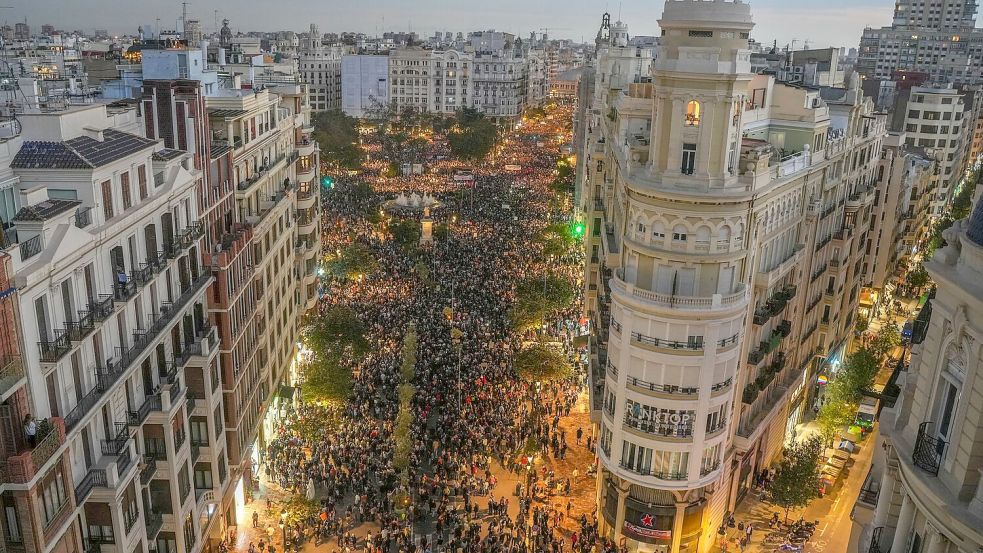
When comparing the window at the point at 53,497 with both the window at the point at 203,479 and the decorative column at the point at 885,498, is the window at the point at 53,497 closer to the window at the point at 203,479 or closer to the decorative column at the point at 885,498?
the window at the point at 203,479

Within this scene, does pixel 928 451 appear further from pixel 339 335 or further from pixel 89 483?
pixel 339 335

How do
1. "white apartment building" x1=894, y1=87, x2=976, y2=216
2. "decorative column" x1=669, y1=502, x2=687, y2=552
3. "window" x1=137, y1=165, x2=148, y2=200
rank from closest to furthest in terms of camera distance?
1. "window" x1=137, y1=165, x2=148, y2=200
2. "decorative column" x1=669, y1=502, x2=687, y2=552
3. "white apartment building" x1=894, y1=87, x2=976, y2=216

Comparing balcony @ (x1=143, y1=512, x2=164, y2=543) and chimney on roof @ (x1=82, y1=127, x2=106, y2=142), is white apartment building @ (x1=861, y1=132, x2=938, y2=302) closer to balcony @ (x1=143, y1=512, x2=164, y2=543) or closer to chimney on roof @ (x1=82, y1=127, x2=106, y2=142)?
chimney on roof @ (x1=82, y1=127, x2=106, y2=142)

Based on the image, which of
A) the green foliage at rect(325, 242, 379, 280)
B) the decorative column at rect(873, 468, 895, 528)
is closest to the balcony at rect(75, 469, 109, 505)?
the decorative column at rect(873, 468, 895, 528)

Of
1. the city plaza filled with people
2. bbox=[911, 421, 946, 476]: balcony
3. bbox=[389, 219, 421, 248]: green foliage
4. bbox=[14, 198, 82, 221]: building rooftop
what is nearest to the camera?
bbox=[911, 421, 946, 476]: balcony

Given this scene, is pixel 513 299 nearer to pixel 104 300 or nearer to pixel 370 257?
pixel 370 257

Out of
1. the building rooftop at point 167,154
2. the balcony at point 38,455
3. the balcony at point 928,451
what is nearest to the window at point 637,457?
the balcony at point 928,451

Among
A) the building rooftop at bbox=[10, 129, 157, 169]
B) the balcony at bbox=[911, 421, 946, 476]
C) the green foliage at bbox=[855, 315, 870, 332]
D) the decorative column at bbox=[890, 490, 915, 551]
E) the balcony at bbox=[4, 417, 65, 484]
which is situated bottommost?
the green foliage at bbox=[855, 315, 870, 332]
